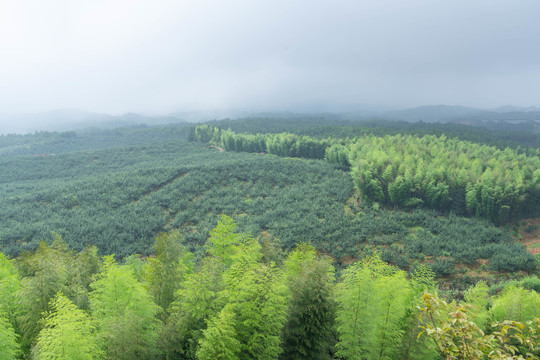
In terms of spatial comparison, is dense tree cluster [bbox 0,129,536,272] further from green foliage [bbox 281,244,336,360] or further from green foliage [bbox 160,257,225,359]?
green foliage [bbox 160,257,225,359]

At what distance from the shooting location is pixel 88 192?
60.3m

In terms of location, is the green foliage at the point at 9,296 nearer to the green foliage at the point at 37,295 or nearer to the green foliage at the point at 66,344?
the green foliage at the point at 37,295

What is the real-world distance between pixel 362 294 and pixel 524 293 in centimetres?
1509

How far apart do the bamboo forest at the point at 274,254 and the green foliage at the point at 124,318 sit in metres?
0.11

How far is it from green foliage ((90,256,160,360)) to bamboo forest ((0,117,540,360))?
4.2 inches

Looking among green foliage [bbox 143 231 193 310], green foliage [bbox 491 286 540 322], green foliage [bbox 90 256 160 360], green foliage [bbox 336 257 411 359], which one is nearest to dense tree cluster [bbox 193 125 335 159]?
green foliage [bbox 491 286 540 322]

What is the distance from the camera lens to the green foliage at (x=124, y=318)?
44.1 ft

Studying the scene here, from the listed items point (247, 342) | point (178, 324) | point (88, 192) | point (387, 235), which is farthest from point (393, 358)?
point (88, 192)

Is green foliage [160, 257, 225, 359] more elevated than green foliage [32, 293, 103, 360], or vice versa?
green foliage [32, 293, 103, 360]

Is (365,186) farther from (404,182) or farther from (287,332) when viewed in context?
(287,332)

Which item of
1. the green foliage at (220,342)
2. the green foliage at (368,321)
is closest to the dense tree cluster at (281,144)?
the green foliage at (368,321)

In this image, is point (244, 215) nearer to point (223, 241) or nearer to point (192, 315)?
point (223, 241)

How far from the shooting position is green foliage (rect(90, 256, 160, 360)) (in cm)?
1345

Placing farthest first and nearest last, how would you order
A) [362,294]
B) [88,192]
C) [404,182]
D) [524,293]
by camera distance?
[88,192]
[404,182]
[524,293]
[362,294]
